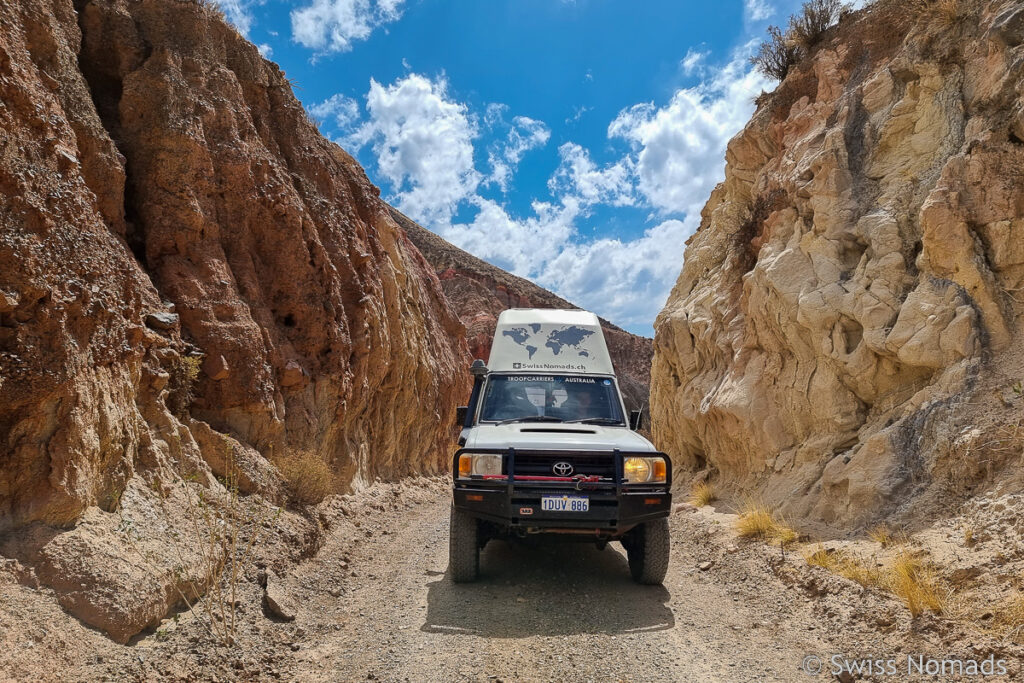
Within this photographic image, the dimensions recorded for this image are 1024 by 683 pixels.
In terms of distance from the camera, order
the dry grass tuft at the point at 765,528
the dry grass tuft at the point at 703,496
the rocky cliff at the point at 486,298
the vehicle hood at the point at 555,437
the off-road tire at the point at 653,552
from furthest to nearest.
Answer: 1. the rocky cliff at the point at 486,298
2. the dry grass tuft at the point at 703,496
3. the dry grass tuft at the point at 765,528
4. the off-road tire at the point at 653,552
5. the vehicle hood at the point at 555,437

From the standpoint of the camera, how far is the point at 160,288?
813cm

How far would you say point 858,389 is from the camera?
846 centimetres

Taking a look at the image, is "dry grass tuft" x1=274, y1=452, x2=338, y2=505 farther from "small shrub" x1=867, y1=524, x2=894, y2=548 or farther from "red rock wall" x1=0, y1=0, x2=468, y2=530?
"small shrub" x1=867, y1=524, x2=894, y2=548

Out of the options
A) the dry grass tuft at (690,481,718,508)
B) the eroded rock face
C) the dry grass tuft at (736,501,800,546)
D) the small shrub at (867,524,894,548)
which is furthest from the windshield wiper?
the dry grass tuft at (690,481,718,508)

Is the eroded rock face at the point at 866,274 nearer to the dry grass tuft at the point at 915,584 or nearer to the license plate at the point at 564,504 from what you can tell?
the dry grass tuft at the point at 915,584

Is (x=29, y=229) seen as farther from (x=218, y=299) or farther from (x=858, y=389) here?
(x=858, y=389)

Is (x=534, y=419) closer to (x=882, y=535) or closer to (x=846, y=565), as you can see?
(x=846, y=565)

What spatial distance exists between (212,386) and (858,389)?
359 inches

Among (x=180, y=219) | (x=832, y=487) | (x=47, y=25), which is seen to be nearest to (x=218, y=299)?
(x=180, y=219)

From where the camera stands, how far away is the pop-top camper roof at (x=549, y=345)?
8195 millimetres

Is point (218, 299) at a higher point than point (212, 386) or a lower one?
higher

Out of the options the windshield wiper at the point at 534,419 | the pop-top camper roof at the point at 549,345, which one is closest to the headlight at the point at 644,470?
the windshield wiper at the point at 534,419

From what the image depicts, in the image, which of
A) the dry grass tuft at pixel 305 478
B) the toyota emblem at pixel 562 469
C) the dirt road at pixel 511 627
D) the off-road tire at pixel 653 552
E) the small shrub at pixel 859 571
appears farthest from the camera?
the dry grass tuft at pixel 305 478

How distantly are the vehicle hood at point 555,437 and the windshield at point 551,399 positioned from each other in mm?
266
